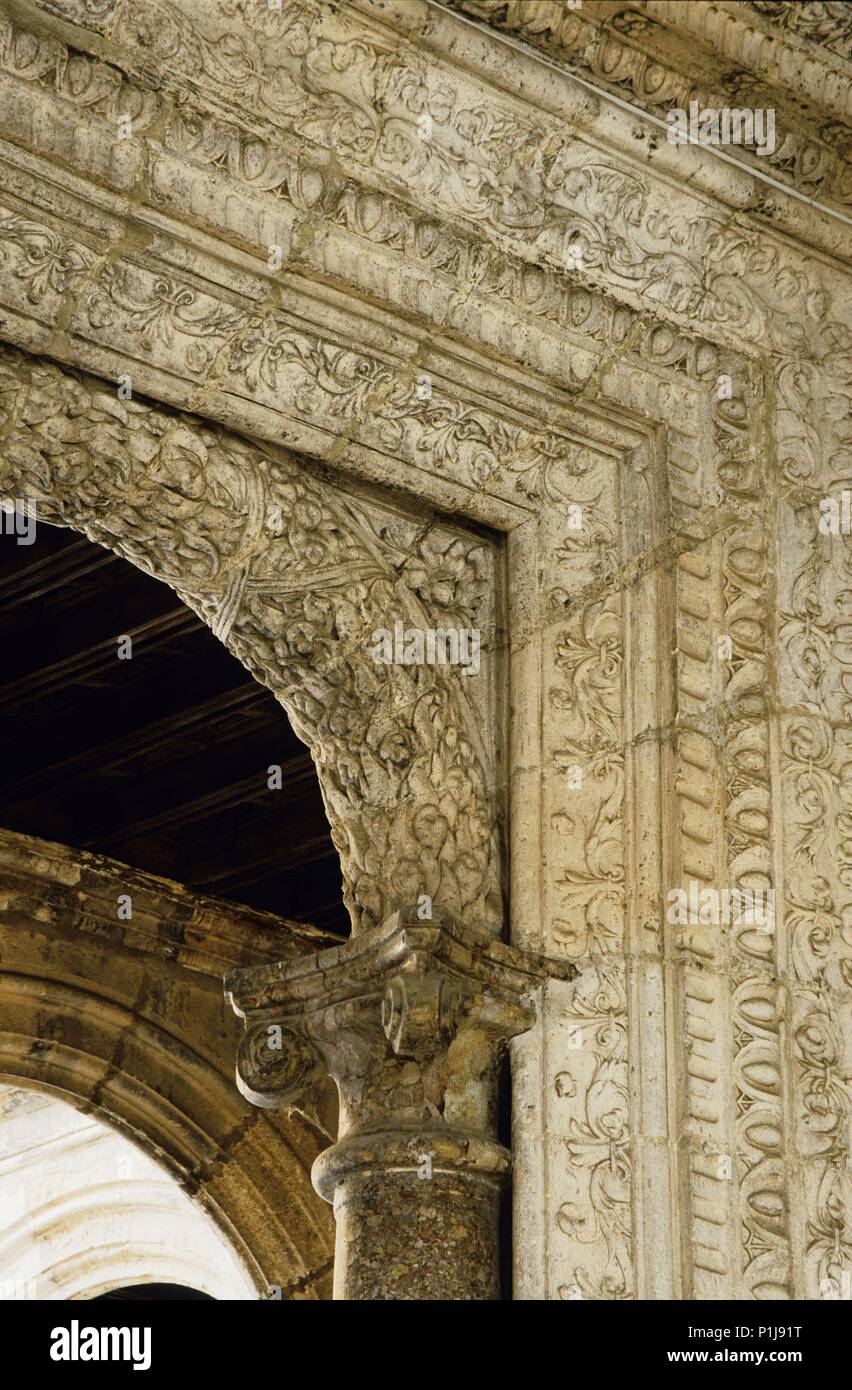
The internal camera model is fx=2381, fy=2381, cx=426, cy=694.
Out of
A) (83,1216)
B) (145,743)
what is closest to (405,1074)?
(145,743)

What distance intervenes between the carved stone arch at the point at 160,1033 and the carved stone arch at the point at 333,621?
2.63 meters

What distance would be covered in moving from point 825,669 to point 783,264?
2.44ft

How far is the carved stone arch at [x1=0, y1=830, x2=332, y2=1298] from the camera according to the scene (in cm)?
645

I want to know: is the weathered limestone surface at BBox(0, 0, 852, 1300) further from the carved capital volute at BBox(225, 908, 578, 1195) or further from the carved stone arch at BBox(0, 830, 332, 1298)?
the carved stone arch at BBox(0, 830, 332, 1298)

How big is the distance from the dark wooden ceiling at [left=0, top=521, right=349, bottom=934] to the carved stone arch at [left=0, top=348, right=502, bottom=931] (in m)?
1.62

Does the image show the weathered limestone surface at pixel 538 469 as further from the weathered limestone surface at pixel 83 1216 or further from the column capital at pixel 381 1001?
the weathered limestone surface at pixel 83 1216

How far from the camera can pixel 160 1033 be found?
6.64 m

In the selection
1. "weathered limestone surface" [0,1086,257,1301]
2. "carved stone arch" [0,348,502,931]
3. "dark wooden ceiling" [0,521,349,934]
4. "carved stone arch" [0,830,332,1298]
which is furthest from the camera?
"weathered limestone surface" [0,1086,257,1301]

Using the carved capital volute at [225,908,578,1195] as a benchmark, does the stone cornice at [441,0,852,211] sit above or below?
above

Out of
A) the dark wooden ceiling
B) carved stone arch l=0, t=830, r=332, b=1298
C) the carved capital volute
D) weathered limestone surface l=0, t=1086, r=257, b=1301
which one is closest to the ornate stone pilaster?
the carved capital volute

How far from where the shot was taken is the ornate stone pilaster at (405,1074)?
140 inches

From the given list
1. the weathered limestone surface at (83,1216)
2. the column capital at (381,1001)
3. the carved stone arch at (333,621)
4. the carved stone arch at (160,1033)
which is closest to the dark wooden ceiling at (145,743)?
the carved stone arch at (160,1033)

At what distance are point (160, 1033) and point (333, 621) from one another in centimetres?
299
